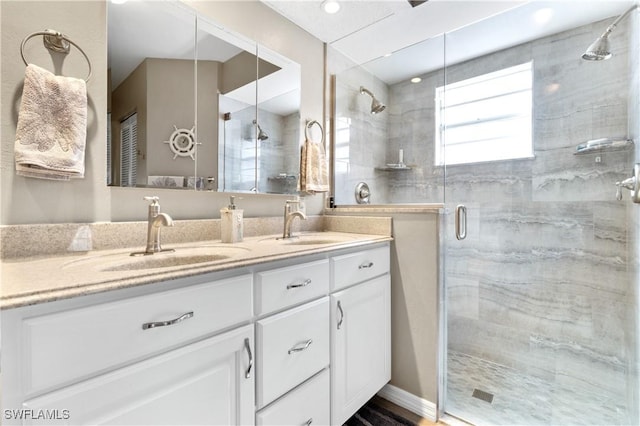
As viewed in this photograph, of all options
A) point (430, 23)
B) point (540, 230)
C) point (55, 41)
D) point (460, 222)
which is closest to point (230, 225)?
point (55, 41)

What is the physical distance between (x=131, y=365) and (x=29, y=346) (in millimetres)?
199

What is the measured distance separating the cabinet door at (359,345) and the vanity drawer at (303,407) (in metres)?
0.05

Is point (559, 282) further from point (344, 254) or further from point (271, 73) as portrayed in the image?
point (271, 73)

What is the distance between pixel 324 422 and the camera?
3.99 ft

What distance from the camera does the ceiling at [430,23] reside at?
173 cm

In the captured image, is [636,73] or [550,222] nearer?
[636,73]

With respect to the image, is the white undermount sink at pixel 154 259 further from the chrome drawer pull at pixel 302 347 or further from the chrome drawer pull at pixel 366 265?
the chrome drawer pull at pixel 366 265

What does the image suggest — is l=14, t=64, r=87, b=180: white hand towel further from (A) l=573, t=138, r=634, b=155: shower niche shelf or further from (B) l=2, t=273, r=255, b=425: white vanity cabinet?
(A) l=573, t=138, r=634, b=155: shower niche shelf

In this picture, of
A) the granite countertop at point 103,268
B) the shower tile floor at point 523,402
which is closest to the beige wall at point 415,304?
the shower tile floor at point 523,402

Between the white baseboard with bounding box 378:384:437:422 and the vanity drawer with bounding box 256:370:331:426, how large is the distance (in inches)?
22.1

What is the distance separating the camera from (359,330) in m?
1.41

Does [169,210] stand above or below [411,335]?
above

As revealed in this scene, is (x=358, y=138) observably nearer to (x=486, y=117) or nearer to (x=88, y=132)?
(x=486, y=117)

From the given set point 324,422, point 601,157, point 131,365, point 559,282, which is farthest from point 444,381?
point 601,157
